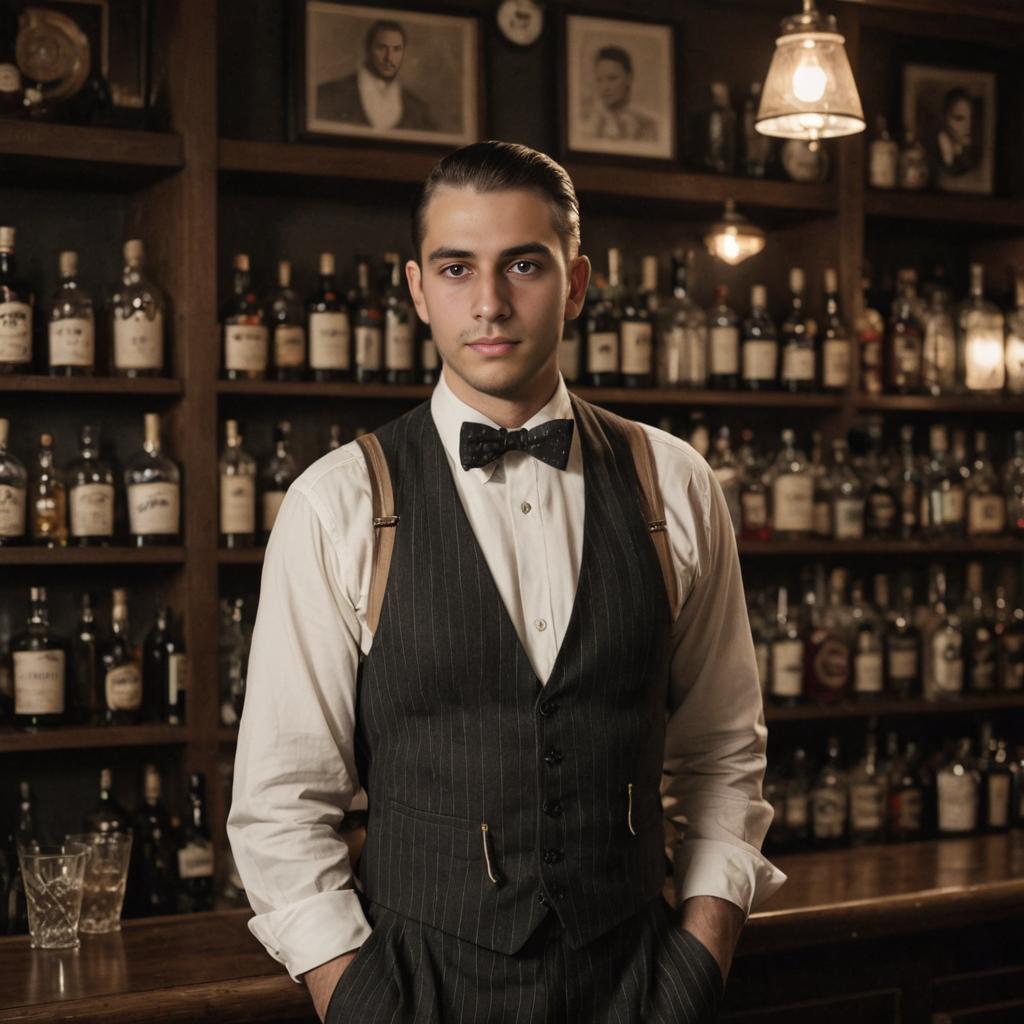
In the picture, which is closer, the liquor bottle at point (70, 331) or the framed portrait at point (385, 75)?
the liquor bottle at point (70, 331)

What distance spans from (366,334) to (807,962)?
5.04ft

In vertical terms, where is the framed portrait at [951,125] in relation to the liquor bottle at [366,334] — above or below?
above

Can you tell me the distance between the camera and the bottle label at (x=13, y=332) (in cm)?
283

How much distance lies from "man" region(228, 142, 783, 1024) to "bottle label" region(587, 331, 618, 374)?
148 centimetres

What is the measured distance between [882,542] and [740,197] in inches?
34.8

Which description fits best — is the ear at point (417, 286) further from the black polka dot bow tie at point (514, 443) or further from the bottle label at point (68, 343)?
the bottle label at point (68, 343)

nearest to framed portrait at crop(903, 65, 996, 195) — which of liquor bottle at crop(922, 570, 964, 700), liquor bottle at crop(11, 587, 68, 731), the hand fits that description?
liquor bottle at crop(922, 570, 964, 700)

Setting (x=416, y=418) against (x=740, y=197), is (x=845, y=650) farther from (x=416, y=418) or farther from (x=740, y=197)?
(x=416, y=418)

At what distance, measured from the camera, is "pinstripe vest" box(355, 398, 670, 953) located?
1616 millimetres

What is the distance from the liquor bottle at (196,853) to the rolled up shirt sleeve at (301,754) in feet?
4.07

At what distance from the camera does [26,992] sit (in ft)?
6.91

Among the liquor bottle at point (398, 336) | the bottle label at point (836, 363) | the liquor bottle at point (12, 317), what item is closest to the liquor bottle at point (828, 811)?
the bottle label at point (836, 363)

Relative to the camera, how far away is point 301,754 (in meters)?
1.66

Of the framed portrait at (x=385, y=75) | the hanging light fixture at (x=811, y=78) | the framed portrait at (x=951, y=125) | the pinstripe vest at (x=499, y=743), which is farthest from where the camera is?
the framed portrait at (x=951, y=125)
